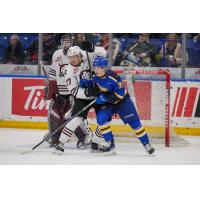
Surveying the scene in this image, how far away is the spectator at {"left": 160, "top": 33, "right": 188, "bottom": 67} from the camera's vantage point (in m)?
8.46

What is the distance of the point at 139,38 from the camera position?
850 centimetres

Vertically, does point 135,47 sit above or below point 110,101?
above

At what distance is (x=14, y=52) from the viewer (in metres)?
8.84

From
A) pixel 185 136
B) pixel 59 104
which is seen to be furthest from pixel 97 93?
pixel 185 136

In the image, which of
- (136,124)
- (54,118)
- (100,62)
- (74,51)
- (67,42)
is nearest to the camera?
(100,62)

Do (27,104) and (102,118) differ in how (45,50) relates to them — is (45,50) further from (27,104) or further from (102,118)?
(102,118)

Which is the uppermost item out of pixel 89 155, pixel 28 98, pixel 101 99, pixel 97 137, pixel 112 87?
pixel 112 87

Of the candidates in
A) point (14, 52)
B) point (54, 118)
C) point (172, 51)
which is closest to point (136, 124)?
point (54, 118)

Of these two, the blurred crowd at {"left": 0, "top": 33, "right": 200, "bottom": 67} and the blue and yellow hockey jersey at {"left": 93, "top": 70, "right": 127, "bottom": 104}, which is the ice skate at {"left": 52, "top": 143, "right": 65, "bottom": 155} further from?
the blurred crowd at {"left": 0, "top": 33, "right": 200, "bottom": 67}

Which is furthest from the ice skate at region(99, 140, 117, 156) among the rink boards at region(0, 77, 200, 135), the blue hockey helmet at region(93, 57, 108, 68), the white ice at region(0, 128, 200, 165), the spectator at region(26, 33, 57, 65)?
the spectator at region(26, 33, 57, 65)

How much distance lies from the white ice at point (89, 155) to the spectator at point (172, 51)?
2.75 ft

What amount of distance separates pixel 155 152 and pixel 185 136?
0.96 m

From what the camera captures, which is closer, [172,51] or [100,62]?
[100,62]

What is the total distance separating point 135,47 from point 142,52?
0.09m
